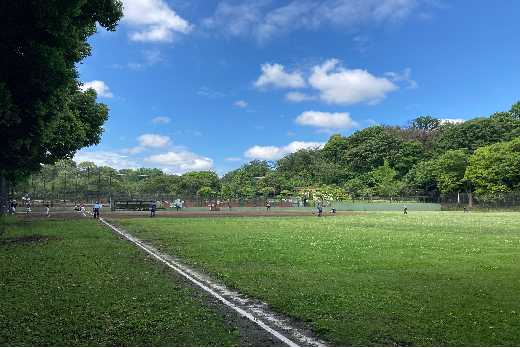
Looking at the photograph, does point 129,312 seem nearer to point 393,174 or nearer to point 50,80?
point 50,80

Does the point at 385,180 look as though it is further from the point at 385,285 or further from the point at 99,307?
the point at 99,307

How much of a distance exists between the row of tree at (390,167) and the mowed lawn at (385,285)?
4836 centimetres

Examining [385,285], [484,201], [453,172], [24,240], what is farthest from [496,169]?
[24,240]

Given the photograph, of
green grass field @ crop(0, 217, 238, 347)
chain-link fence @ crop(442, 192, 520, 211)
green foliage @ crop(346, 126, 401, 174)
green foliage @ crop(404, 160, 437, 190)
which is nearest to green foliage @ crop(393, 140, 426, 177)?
green foliage @ crop(346, 126, 401, 174)

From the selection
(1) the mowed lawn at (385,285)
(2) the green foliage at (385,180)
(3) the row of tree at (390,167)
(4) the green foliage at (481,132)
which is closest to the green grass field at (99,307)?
(1) the mowed lawn at (385,285)

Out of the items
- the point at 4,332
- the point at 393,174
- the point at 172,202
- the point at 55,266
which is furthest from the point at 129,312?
the point at 393,174

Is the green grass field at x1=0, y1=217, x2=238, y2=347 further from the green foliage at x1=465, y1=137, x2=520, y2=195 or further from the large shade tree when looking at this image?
the green foliage at x1=465, y1=137, x2=520, y2=195

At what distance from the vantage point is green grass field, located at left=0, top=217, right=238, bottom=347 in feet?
18.7

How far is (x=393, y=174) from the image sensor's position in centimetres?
9125

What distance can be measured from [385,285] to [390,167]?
96.0m

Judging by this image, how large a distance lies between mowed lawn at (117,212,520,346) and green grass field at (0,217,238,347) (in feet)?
5.40

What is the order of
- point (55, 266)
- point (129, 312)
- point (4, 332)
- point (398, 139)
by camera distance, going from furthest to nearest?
point (398, 139) < point (55, 266) < point (129, 312) < point (4, 332)

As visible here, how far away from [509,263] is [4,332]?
1352cm

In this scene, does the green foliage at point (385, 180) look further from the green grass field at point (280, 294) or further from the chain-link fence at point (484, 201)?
the green grass field at point (280, 294)
